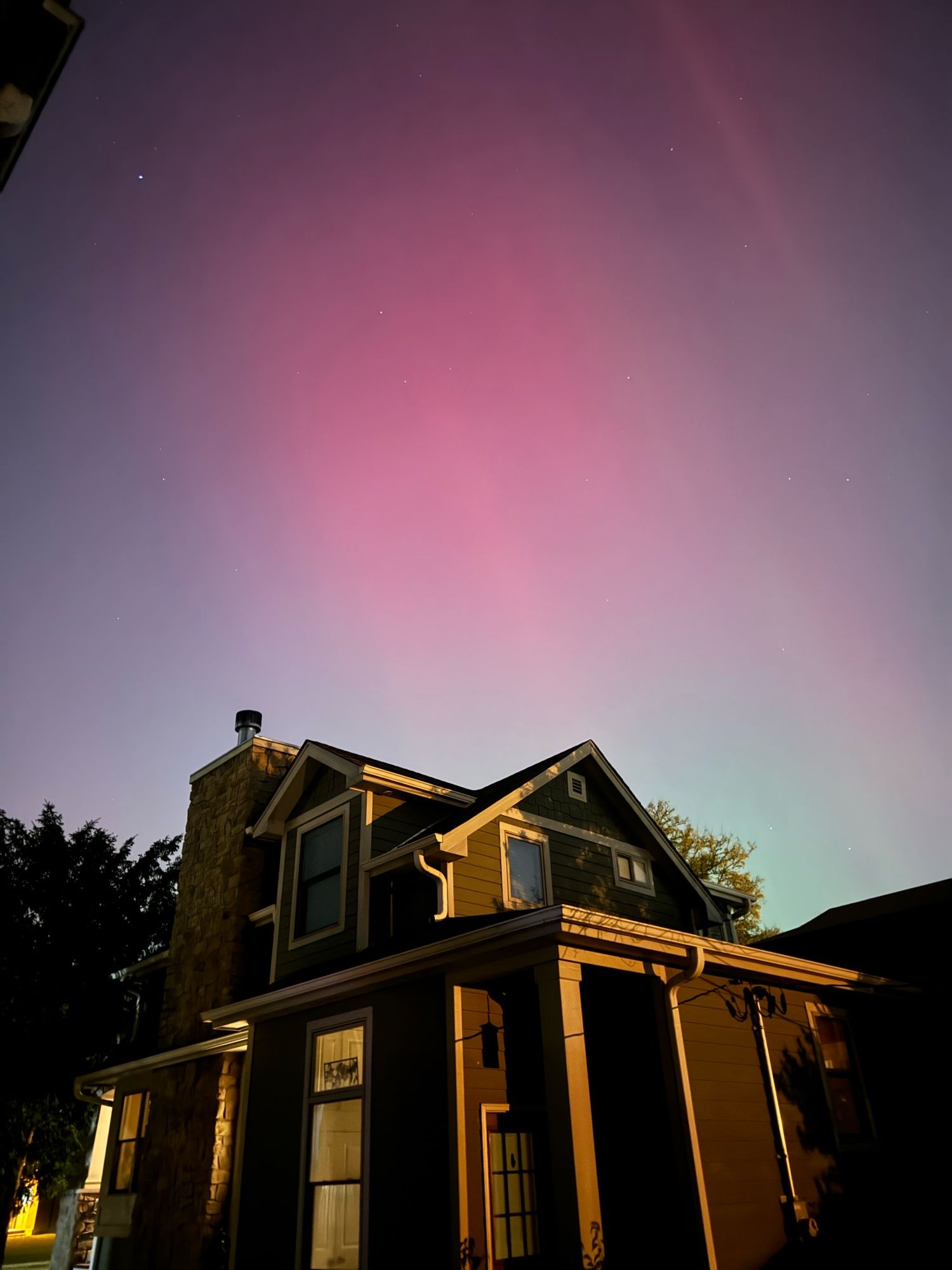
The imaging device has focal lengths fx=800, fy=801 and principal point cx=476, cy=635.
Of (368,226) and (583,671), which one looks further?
A: (583,671)

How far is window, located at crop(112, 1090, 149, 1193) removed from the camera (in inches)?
553

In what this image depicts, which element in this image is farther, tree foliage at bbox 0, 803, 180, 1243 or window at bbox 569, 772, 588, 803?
tree foliage at bbox 0, 803, 180, 1243

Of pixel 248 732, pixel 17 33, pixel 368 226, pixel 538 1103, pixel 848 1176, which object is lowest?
pixel 848 1176

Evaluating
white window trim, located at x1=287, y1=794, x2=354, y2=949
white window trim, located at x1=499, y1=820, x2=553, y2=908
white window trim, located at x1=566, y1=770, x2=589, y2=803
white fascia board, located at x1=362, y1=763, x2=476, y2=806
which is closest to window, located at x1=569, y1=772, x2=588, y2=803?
white window trim, located at x1=566, y1=770, x2=589, y2=803

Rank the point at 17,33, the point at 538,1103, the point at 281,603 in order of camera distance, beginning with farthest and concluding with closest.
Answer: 1. the point at 281,603
2. the point at 538,1103
3. the point at 17,33

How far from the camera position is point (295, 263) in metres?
11.5

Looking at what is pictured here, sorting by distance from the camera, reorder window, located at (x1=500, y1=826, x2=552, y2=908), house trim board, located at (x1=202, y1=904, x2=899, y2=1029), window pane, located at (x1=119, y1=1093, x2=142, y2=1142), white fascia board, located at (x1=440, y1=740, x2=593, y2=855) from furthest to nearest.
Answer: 1. window pane, located at (x1=119, y1=1093, x2=142, y2=1142)
2. window, located at (x1=500, y1=826, x2=552, y2=908)
3. white fascia board, located at (x1=440, y1=740, x2=593, y2=855)
4. house trim board, located at (x1=202, y1=904, x2=899, y2=1029)

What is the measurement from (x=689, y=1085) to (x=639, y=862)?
20.8ft

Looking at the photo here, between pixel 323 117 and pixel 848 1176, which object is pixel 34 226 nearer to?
pixel 323 117

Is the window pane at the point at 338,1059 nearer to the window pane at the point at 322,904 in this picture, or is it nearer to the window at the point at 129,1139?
the window pane at the point at 322,904

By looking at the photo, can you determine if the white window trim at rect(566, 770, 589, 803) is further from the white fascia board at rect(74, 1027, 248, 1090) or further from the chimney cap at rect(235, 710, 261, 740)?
the chimney cap at rect(235, 710, 261, 740)

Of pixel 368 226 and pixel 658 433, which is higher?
pixel 368 226

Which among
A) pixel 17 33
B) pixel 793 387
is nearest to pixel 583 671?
pixel 793 387

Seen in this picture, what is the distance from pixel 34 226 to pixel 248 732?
12.4m
